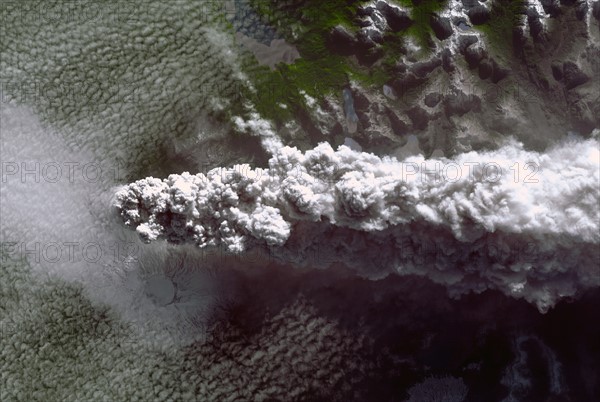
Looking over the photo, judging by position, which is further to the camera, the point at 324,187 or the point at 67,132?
the point at 67,132

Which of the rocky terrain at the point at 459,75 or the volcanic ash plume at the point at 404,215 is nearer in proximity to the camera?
the volcanic ash plume at the point at 404,215

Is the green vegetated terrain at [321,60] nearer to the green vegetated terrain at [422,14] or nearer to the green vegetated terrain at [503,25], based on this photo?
the green vegetated terrain at [422,14]

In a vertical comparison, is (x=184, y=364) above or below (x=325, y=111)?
below

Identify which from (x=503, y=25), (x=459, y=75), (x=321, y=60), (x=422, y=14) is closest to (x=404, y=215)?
(x=459, y=75)

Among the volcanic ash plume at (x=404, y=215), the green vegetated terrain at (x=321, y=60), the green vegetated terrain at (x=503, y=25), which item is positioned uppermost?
the green vegetated terrain at (x=503, y=25)

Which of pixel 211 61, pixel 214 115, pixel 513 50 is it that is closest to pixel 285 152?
pixel 214 115

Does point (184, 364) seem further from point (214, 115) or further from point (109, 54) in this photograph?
point (109, 54)

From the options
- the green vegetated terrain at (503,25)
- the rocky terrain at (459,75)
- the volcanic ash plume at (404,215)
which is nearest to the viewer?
the volcanic ash plume at (404,215)

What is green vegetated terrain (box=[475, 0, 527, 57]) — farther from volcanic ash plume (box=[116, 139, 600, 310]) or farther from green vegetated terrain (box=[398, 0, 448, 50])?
volcanic ash plume (box=[116, 139, 600, 310])

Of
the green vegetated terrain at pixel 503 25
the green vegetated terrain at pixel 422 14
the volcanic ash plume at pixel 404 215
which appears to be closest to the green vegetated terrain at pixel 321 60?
the green vegetated terrain at pixel 422 14

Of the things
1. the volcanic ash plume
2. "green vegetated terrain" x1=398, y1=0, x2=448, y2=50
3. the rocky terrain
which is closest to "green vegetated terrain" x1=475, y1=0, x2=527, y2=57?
the rocky terrain

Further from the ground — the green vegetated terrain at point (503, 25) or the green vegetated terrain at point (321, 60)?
the green vegetated terrain at point (503, 25)
